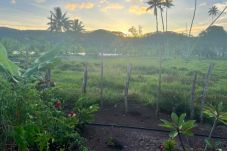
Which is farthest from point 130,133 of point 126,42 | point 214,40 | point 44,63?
point 214,40

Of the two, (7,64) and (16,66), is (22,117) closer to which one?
(7,64)

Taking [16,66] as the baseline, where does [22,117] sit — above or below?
below

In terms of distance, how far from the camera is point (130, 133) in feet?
31.0

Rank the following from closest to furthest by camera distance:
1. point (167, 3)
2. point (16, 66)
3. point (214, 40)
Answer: point (16, 66) < point (167, 3) < point (214, 40)

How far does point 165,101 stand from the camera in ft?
40.1

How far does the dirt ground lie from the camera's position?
844 centimetres

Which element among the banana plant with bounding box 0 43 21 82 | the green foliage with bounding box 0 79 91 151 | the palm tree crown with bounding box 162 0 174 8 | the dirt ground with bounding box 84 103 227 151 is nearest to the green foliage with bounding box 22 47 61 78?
the banana plant with bounding box 0 43 21 82

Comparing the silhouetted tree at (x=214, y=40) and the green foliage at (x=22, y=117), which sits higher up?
the silhouetted tree at (x=214, y=40)

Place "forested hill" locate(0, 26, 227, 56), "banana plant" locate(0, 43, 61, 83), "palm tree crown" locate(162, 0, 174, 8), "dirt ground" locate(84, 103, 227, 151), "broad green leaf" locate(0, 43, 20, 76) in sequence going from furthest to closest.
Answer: "forested hill" locate(0, 26, 227, 56)
"palm tree crown" locate(162, 0, 174, 8)
"dirt ground" locate(84, 103, 227, 151)
"banana plant" locate(0, 43, 61, 83)
"broad green leaf" locate(0, 43, 20, 76)

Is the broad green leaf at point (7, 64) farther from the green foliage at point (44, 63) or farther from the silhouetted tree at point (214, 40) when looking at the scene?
the silhouetted tree at point (214, 40)

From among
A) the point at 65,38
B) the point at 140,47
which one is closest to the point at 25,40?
the point at 65,38

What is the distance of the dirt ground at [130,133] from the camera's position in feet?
27.7

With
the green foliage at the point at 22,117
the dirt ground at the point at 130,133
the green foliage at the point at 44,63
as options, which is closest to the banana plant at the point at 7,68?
the green foliage at the point at 44,63

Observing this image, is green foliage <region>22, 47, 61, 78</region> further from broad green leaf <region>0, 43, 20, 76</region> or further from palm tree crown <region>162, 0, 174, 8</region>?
palm tree crown <region>162, 0, 174, 8</region>
